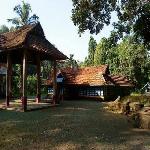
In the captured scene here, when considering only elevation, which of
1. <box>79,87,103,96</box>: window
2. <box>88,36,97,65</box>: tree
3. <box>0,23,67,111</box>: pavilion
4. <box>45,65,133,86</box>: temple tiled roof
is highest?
<box>88,36,97,65</box>: tree

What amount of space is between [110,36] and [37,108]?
26.1 ft

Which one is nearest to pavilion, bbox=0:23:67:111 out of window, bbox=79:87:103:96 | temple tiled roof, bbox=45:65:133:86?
temple tiled roof, bbox=45:65:133:86

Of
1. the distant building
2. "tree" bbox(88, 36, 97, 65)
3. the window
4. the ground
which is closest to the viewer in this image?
the ground

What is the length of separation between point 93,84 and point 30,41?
14.2 meters

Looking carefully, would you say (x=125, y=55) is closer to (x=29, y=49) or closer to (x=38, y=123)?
(x=29, y=49)

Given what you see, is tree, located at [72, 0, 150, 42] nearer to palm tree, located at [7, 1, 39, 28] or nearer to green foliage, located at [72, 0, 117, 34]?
green foliage, located at [72, 0, 117, 34]

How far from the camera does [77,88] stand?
39750 mm

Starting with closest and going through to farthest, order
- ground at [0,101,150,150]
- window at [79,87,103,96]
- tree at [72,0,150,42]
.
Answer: ground at [0,101,150,150] < tree at [72,0,150,42] < window at [79,87,103,96]

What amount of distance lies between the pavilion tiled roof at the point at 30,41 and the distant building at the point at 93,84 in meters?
11.5

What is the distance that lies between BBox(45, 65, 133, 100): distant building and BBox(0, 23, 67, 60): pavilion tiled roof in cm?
1152

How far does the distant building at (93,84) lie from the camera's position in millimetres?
36941

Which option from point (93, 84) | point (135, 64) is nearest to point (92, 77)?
point (93, 84)

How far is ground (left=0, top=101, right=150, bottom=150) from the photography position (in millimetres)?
11086

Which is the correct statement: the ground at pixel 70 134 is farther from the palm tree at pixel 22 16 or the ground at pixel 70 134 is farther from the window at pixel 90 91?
the palm tree at pixel 22 16
